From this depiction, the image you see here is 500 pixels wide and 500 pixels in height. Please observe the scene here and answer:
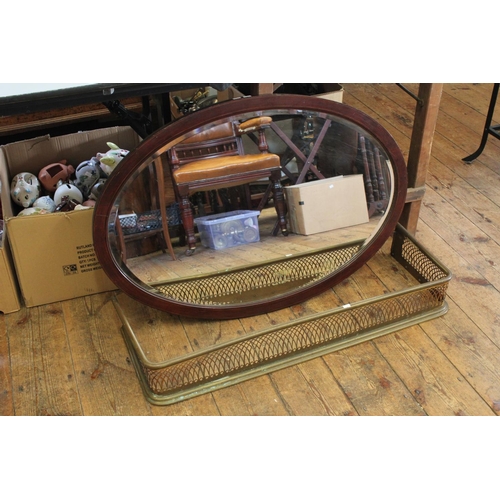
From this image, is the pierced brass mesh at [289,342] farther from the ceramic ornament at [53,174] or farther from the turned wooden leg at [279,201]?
the ceramic ornament at [53,174]

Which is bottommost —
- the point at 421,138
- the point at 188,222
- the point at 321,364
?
the point at 321,364

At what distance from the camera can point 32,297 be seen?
205 centimetres

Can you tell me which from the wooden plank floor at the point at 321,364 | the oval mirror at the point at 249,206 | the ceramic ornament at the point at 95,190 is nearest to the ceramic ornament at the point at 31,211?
the ceramic ornament at the point at 95,190

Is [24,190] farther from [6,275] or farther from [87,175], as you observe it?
[6,275]

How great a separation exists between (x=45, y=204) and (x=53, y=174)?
149mm

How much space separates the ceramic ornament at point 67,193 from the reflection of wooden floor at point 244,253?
0.51m

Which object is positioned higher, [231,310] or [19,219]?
[19,219]

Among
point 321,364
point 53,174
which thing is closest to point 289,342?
point 321,364

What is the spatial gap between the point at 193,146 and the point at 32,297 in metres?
0.77

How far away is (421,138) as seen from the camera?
80.2 inches

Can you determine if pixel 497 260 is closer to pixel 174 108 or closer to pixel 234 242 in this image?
pixel 234 242

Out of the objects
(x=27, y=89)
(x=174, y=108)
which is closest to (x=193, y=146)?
(x=27, y=89)

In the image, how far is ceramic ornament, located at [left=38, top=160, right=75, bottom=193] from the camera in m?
2.26

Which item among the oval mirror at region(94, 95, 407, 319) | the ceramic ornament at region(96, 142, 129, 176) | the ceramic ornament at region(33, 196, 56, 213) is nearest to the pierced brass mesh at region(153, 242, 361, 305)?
the oval mirror at region(94, 95, 407, 319)
